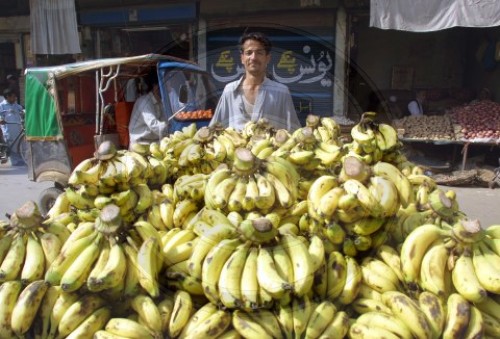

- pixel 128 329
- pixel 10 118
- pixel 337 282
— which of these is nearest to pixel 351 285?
pixel 337 282

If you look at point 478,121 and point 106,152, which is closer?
point 106,152

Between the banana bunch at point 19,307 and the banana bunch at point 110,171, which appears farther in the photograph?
the banana bunch at point 110,171

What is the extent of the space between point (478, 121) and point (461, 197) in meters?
1.51

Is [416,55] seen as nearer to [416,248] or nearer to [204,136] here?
[204,136]

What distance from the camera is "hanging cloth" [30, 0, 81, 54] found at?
9523 millimetres

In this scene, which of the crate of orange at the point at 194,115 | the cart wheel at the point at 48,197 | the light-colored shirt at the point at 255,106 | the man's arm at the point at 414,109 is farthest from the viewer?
the man's arm at the point at 414,109

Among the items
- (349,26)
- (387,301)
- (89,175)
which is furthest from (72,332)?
(349,26)

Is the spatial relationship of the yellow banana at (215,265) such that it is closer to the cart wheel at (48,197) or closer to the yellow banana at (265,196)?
the yellow banana at (265,196)

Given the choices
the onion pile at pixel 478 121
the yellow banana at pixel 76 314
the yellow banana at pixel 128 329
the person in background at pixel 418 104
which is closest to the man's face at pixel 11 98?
the person in background at pixel 418 104

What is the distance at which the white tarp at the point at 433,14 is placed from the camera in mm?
6137

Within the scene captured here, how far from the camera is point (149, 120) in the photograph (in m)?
4.82

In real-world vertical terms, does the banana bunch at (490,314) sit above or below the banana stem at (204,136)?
below

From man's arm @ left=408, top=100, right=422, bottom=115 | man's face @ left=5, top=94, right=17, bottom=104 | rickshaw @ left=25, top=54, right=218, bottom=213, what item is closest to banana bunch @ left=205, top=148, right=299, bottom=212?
rickshaw @ left=25, top=54, right=218, bottom=213

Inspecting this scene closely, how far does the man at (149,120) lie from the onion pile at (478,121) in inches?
176
